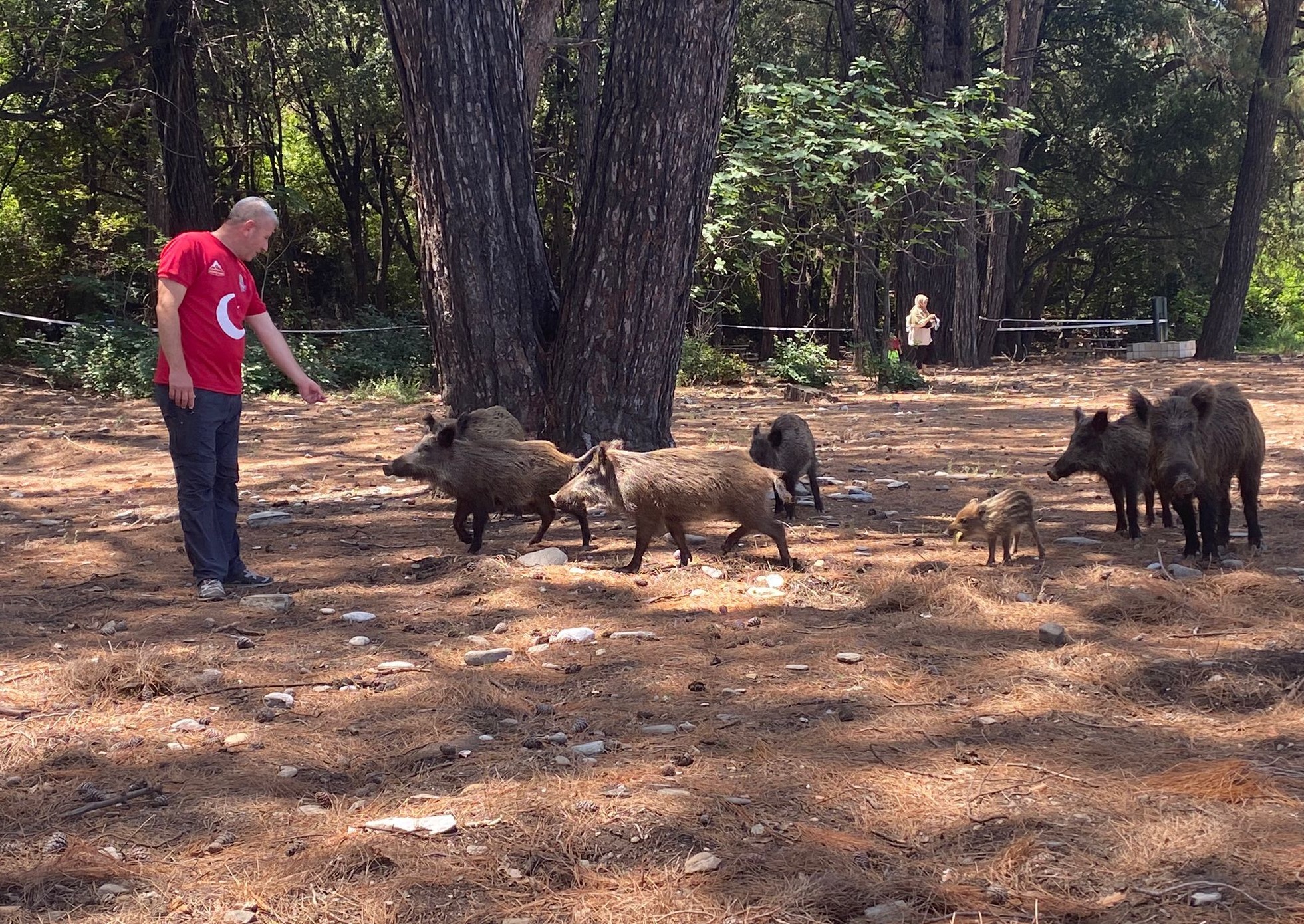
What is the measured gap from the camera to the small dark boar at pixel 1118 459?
→ 25.8ft

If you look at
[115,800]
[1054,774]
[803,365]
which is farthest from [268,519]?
[803,365]

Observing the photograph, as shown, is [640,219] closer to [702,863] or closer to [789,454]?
[789,454]

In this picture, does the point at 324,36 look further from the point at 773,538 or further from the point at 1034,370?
the point at 773,538

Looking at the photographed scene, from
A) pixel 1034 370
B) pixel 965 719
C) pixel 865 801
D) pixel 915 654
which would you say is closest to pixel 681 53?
pixel 915 654

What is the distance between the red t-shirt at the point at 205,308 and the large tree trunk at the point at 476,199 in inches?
80.1

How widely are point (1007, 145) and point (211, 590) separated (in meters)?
21.8

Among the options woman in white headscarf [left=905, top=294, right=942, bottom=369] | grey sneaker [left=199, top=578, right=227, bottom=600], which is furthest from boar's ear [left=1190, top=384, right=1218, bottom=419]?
woman in white headscarf [left=905, top=294, right=942, bottom=369]

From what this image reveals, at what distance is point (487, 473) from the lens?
→ 773cm

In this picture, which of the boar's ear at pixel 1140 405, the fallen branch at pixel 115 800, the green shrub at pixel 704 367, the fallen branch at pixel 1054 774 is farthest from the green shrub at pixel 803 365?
the fallen branch at pixel 115 800

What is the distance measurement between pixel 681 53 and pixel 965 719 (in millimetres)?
5163

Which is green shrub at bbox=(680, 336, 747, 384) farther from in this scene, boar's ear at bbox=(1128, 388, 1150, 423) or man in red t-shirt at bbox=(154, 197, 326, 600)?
man in red t-shirt at bbox=(154, 197, 326, 600)

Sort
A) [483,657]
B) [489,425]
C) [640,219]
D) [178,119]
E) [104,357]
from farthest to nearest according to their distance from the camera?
[178,119]
[104,357]
[640,219]
[489,425]
[483,657]

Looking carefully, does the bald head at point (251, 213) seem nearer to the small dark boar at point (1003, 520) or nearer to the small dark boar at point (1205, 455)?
the small dark boar at point (1003, 520)

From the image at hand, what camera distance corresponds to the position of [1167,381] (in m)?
19.3
